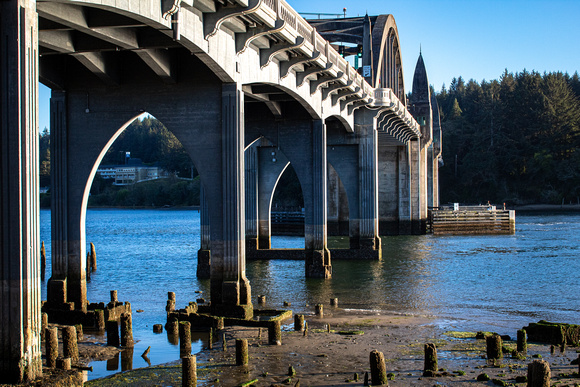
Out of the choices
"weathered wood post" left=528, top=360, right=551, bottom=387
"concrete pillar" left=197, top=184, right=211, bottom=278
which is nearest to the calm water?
"concrete pillar" left=197, top=184, right=211, bottom=278

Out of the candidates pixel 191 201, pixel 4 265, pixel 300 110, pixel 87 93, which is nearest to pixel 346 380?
pixel 4 265

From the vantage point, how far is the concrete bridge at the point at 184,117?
1150cm

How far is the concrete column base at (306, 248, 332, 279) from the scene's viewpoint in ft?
108

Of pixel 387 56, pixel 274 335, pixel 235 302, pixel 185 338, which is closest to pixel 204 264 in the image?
pixel 235 302

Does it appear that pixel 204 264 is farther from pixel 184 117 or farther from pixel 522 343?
pixel 522 343

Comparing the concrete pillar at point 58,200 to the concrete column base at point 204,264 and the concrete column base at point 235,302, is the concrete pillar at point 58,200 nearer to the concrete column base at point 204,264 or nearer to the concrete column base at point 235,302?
the concrete column base at point 235,302

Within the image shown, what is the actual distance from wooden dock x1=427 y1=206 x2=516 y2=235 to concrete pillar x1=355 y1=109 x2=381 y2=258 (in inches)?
1082

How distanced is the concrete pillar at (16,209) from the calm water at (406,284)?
11.6 feet

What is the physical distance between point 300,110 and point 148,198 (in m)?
150

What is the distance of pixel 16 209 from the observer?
11484 millimetres

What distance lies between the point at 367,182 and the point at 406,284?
12.0m

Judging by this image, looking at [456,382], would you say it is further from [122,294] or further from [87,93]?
[122,294]

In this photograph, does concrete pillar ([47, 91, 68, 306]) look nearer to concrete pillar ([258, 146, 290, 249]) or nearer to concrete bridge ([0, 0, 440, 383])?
concrete bridge ([0, 0, 440, 383])

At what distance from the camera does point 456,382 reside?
44.3 ft
